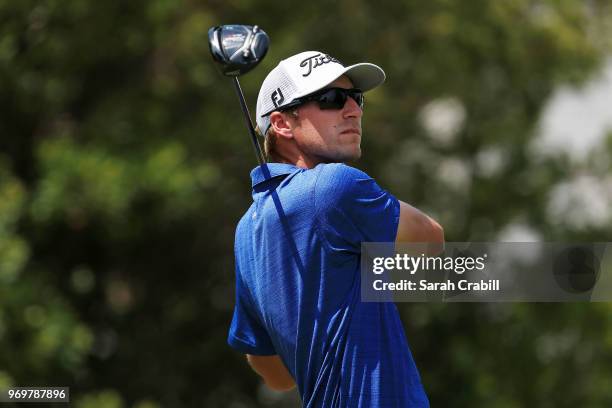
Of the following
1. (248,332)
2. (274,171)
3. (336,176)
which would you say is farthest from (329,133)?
(248,332)

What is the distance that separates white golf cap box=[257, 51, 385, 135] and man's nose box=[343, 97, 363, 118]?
0.28ft

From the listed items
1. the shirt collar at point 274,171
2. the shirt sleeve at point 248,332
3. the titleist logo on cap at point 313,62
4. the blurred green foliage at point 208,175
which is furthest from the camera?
the blurred green foliage at point 208,175

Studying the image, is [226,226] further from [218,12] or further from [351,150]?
[351,150]

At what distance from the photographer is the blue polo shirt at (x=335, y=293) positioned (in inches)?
138

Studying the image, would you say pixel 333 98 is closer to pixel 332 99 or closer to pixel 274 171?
pixel 332 99

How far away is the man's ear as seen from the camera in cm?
388

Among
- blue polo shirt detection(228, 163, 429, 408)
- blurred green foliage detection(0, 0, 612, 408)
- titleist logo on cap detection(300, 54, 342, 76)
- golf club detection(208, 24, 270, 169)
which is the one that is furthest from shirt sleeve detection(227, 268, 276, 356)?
blurred green foliage detection(0, 0, 612, 408)

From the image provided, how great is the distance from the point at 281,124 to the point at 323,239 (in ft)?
1.64

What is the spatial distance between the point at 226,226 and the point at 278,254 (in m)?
9.21

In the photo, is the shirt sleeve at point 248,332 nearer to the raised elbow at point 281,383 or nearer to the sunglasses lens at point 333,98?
the raised elbow at point 281,383

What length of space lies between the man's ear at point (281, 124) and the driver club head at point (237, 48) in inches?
6.4

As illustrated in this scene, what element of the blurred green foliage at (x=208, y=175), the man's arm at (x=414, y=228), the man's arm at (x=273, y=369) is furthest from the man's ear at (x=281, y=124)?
the blurred green foliage at (x=208, y=175)

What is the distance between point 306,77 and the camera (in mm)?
3840

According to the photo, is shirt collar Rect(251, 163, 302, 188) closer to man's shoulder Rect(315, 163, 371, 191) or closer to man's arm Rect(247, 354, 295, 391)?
man's shoulder Rect(315, 163, 371, 191)
